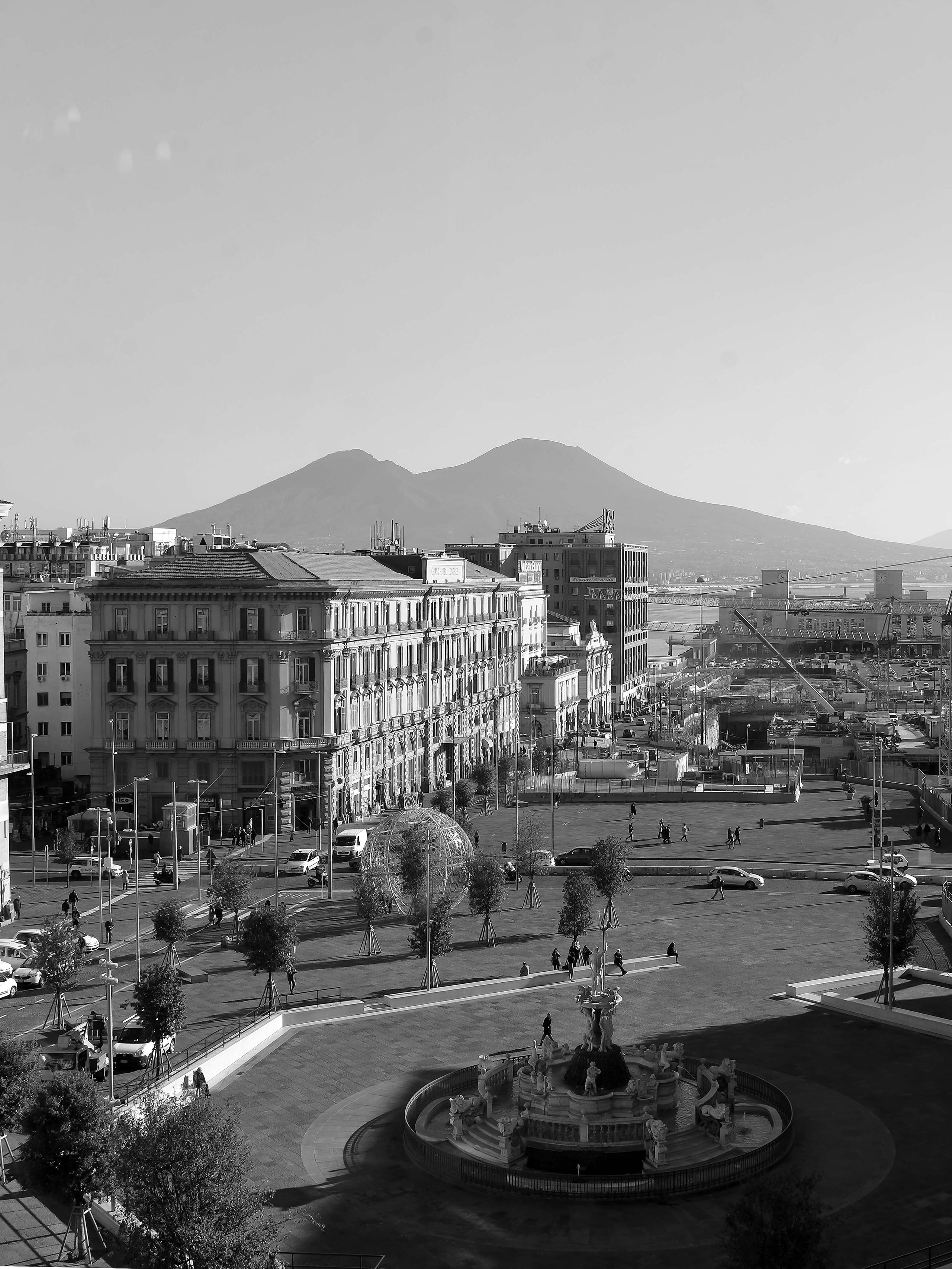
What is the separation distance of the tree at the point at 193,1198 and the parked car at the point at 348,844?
147 ft

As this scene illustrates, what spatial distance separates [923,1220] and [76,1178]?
1564 centimetres

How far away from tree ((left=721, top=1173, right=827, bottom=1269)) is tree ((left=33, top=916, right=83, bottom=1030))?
24.1 m

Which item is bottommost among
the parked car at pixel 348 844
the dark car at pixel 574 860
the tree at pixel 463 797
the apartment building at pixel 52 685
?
the dark car at pixel 574 860

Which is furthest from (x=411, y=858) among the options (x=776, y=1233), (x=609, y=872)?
(x=776, y=1233)

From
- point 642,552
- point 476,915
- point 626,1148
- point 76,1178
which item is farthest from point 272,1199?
point 642,552

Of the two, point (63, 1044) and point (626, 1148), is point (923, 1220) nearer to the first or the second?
point (626, 1148)

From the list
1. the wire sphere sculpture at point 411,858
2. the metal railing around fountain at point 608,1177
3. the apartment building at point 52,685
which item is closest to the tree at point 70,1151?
the metal railing around fountain at point 608,1177

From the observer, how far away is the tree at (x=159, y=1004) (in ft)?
118

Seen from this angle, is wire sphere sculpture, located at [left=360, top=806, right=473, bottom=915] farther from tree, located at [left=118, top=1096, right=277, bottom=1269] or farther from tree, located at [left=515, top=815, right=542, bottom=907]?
tree, located at [left=118, top=1096, right=277, bottom=1269]

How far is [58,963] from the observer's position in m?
41.2

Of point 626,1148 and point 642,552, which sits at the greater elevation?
point 642,552

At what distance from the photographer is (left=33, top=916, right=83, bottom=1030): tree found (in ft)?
135

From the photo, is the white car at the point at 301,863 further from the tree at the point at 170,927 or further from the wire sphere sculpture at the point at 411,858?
the tree at the point at 170,927

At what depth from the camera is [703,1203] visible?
29.0 metres
